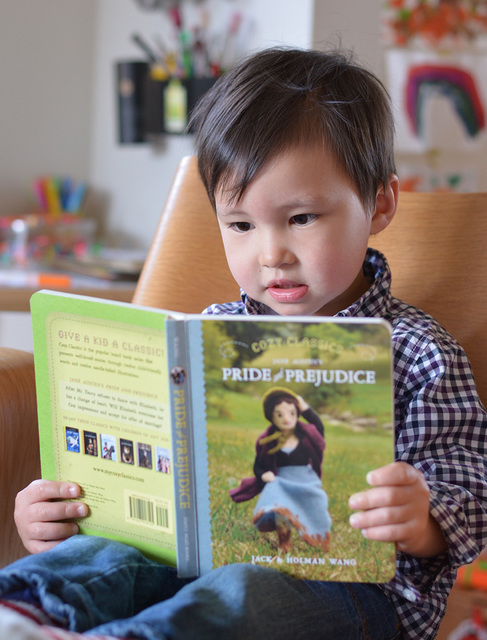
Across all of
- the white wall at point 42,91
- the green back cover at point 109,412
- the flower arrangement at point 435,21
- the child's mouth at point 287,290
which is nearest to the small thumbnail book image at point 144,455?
the green back cover at point 109,412

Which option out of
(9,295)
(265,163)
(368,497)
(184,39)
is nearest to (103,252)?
(184,39)

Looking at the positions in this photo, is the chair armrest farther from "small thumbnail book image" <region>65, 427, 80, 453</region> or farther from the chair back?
the chair back

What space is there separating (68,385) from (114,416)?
2.3 inches

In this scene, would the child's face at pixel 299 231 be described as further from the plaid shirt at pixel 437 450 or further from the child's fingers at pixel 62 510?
the child's fingers at pixel 62 510

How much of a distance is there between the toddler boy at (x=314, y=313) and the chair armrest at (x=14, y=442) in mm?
89

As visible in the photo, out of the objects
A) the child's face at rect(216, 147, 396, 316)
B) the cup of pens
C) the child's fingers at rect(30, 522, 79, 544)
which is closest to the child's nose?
the child's face at rect(216, 147, 396, 316)

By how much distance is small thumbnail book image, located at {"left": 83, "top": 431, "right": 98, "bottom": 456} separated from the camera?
0.67 m

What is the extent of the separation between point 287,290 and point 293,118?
0.57ft

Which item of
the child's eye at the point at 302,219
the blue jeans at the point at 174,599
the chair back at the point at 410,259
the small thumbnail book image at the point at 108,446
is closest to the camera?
the blue jeans at the point at 174,599

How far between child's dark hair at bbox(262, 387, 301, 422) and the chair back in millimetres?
374

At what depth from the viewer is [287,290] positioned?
781mm

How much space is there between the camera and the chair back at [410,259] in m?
0.92

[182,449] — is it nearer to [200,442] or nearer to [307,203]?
[200,442]

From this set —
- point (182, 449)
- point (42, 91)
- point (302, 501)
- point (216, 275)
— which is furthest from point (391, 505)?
point (42, 91)
